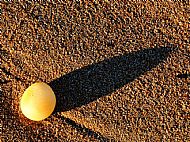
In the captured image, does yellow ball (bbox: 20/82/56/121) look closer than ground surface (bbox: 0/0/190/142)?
Yes

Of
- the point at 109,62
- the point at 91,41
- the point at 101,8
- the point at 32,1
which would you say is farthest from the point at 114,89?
the point at 32,1

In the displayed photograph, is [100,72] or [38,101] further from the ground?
[100,72]

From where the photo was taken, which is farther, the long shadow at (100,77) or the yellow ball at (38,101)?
the long shadow at (100,77)

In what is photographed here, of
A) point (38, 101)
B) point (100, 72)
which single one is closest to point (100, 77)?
point (100, 72)

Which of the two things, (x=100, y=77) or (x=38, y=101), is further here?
(x=100, y=77)

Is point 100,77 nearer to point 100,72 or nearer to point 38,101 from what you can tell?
point 100,72
